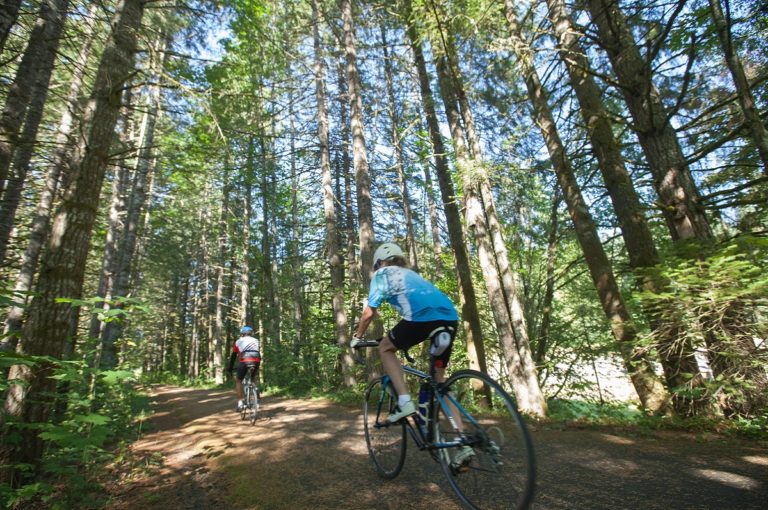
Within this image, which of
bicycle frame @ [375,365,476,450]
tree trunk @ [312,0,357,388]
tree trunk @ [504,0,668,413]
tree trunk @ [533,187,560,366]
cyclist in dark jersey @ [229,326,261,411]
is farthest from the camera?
tree trunk @ [312,0,357,388]

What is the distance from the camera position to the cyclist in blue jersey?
10.7 feet

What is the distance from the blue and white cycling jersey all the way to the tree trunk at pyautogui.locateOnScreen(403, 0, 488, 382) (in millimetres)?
6180

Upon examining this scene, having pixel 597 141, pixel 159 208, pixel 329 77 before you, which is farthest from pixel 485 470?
pixel 159 208

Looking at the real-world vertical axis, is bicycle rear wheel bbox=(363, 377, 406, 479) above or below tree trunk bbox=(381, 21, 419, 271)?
below

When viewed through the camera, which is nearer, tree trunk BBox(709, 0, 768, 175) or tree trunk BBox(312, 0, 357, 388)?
tree trunk BBox(709, 0, 768, 175)

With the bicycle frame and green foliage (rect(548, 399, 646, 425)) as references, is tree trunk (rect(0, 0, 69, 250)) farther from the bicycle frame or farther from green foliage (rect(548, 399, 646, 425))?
green foliage (rect(548, 399, 646, 425))

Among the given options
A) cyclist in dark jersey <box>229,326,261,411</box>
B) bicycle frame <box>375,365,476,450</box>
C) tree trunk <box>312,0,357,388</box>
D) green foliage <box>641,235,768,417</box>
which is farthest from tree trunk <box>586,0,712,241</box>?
tree trunk <box>312,0,357,388</box>

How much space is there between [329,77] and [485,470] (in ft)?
58.6

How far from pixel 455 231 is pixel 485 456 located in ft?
27.4

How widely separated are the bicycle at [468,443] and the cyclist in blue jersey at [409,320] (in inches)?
5.8

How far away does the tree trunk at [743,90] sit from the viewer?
4.42 m

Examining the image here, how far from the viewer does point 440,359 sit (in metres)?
3.31

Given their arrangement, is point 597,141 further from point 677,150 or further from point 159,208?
point 159,208

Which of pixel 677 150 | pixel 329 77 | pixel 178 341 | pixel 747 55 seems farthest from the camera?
pixel 178 341
